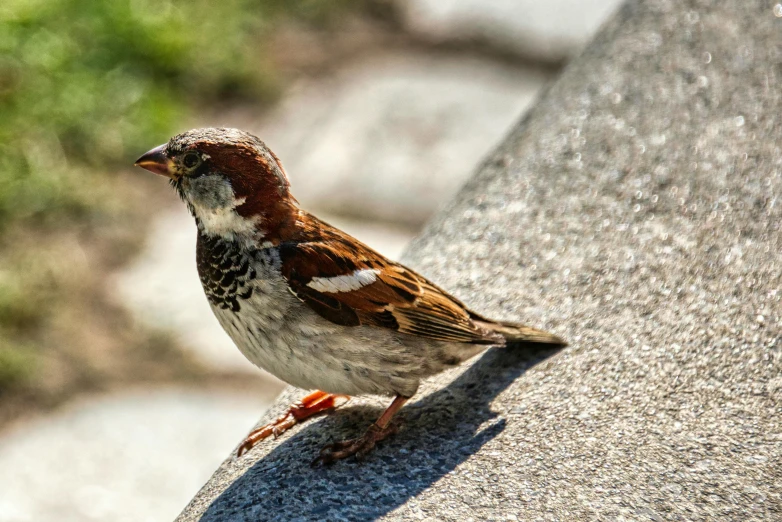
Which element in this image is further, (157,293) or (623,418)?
(157,293)

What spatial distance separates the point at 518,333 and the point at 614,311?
13.3 inches

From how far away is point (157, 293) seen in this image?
4379mm

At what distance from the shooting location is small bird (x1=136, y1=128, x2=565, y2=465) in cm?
248

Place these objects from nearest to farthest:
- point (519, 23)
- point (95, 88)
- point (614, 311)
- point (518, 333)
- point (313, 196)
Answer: point (518, 333) < point (614, 311) < point (313, 196) < point (95, 88) < point (519, 23)

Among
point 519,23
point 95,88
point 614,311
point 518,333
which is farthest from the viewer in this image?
point 519,23

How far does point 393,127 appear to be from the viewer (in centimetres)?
528

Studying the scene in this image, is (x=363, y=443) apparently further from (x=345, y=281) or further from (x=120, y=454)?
(x=120, y=454)

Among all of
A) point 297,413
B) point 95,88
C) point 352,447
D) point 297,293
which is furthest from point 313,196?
point 352,447

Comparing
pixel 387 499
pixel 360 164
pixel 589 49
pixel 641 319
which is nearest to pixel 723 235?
pixel 641 319

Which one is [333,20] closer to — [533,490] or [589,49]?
[589,49]

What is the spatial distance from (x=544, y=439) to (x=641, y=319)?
53cm

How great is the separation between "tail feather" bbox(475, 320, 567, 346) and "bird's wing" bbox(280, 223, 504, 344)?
0.12 ft

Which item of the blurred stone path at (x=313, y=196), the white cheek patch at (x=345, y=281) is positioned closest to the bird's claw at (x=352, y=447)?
the white cheek patch at (x=345, y=281)

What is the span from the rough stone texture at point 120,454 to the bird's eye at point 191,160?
152cm
